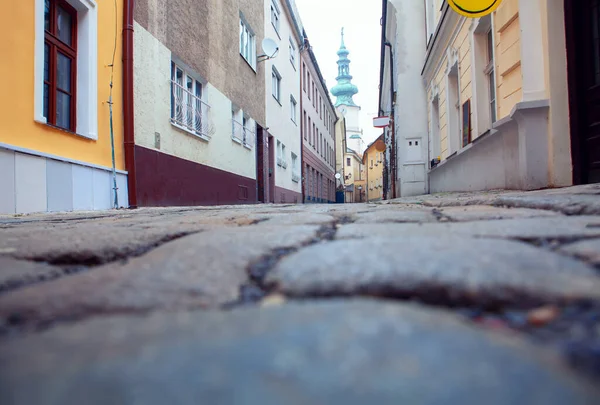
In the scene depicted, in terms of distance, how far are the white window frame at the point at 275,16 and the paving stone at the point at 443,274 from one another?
14.6m

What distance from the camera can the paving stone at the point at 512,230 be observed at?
3.91 ft

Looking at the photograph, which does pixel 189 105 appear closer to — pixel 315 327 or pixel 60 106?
pixel 60 106

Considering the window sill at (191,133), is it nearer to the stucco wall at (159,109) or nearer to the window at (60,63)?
the stucco wall at (159,109)

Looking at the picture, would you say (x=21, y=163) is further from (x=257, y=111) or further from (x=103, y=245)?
(x=257, y=111)

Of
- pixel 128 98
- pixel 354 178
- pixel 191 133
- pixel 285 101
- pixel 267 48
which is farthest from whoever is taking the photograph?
pixel 354 178

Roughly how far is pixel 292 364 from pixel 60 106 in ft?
18.5

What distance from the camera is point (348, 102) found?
2660 inches

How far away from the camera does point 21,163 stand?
4.14m

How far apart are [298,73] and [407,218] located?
57.4 ft

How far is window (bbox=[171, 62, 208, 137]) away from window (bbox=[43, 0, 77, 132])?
1.93 metres

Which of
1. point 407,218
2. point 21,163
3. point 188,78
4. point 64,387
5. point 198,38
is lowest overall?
point 64,387

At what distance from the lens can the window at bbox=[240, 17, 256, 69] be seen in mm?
10977

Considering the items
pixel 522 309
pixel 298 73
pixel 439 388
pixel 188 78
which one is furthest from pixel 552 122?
pixel 298 73

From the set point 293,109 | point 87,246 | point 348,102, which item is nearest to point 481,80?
point 87,246
